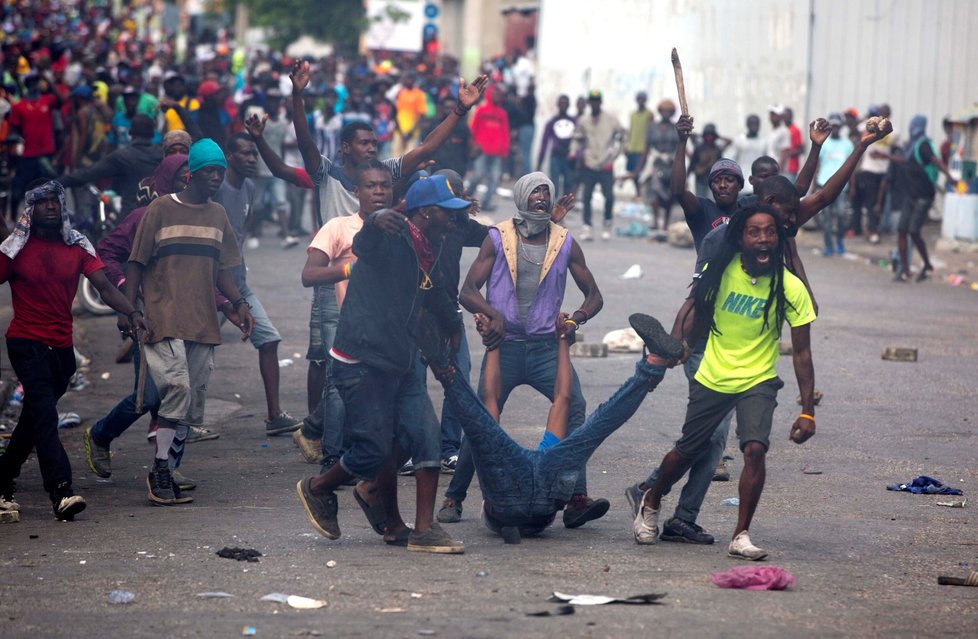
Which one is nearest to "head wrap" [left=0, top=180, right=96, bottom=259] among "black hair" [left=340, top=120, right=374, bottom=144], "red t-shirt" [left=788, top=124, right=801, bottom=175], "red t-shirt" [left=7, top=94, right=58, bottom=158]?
"black hair" [left=340, top=120, right=374, bottom=144]

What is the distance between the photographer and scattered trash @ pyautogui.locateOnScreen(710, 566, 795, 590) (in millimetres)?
5957

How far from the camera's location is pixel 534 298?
7621mm

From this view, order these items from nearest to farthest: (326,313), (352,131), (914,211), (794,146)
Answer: (326,313), (352,131), (914,211), (794,146)

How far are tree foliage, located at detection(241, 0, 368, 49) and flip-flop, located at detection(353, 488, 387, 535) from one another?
42.1 meters


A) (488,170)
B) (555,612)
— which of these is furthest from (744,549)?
(488,170)

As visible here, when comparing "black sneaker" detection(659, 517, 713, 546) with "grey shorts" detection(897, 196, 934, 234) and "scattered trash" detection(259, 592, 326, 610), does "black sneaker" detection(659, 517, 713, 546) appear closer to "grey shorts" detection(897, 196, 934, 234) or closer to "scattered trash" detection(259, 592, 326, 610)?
"scattered trash" detection(259, 592, 326, 610)

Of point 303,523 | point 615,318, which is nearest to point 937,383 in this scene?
point 615,318

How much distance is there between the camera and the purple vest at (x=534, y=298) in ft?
24.8

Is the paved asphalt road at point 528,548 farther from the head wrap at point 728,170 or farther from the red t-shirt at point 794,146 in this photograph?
the red t-shirt at point 794,146

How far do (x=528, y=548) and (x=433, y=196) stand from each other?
1.60 m

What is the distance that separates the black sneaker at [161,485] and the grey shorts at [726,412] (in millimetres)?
2694

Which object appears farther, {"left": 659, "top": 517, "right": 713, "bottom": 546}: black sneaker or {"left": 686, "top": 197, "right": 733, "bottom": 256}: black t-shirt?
{"left": 686, "top": 197, "right": 733, "bottom": 256}: black t-shirt

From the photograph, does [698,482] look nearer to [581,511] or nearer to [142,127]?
[581,511]

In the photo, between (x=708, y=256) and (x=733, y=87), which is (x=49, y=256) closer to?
(x=708, y=256)
